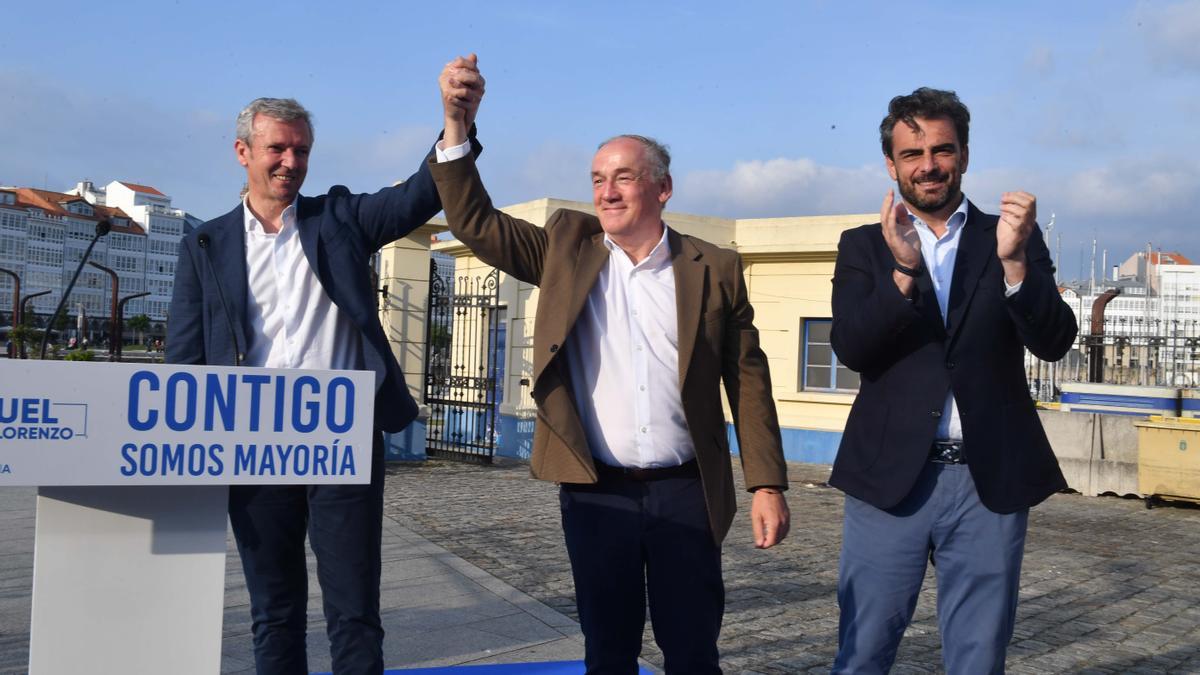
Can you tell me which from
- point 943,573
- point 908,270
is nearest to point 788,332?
point 943,573

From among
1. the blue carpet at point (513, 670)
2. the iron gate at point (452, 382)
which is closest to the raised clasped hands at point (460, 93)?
the blue carpet at point (513, 670)

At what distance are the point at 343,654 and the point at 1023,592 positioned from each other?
5.29 metres

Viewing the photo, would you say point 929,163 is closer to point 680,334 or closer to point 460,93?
point 680,334

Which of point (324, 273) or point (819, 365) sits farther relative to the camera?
point (819, 365)

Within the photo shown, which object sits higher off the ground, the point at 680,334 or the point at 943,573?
the point at 680,334

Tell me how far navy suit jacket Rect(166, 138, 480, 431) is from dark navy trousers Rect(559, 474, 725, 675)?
74 cm

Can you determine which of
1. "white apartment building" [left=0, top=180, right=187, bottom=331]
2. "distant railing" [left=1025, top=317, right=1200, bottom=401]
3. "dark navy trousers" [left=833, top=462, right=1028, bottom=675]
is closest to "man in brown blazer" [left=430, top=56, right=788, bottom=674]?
"dark navy trousers" [left=833, top=462, right=1028, bottom=675]

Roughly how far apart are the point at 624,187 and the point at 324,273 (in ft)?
3.14

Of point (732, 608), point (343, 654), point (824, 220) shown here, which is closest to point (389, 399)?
point (343, 654)

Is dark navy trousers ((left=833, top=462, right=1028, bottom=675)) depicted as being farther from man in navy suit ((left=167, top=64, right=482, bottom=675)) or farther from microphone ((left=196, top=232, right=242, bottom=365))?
microphone ((left=196, top=232, right=242, bottom=365))

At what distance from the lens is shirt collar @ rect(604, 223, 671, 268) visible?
9.75 ft

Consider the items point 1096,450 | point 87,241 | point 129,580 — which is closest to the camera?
point 129,580

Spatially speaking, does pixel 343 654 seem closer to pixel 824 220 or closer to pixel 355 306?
pixel 355 306

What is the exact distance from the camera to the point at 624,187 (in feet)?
9.43
